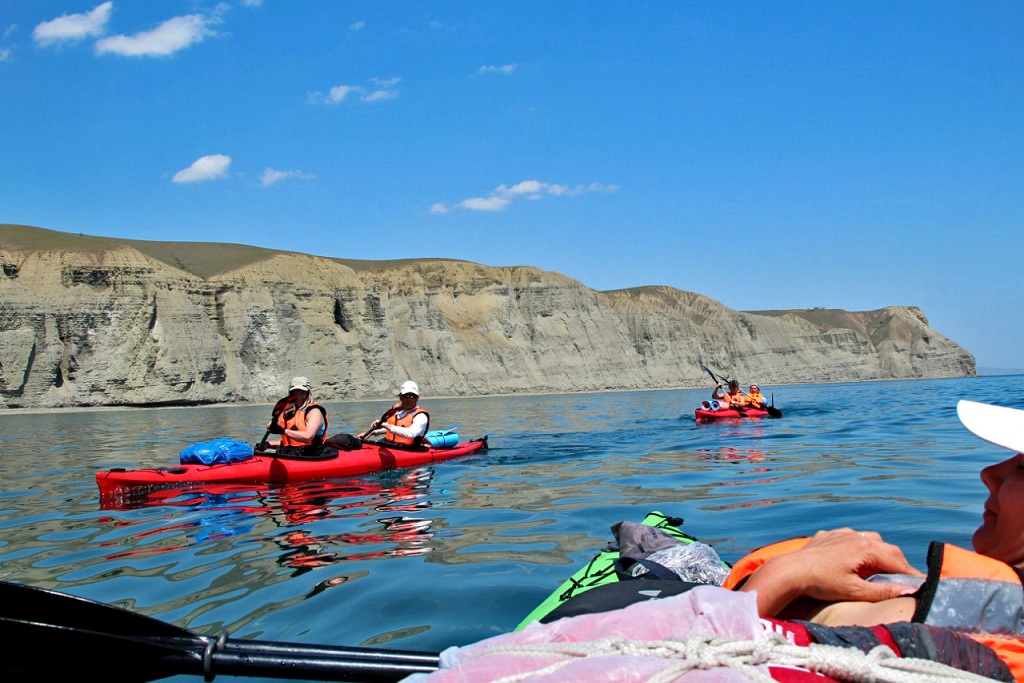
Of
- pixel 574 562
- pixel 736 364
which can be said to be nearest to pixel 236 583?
pixel 574 562

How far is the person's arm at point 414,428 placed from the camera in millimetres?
12070

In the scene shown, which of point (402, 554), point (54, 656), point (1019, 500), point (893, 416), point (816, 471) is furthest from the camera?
point (893, 416)

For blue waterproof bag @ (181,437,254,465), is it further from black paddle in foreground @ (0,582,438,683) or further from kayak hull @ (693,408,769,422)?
kayak hull @ (693,408,769,422)

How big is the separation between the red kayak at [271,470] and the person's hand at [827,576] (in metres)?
8.17

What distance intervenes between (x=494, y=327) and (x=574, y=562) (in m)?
59.6

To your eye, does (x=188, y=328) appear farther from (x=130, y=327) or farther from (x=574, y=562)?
(x=574, y=562)

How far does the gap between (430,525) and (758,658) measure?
212 inches

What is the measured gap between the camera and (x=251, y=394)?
158 feet

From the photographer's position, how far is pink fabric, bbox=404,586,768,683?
1962 millimetres

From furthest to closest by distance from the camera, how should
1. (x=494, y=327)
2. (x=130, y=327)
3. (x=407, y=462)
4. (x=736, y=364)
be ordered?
(x=736, y=364) < (x=494, y=327) < (x=130, y=327) < (x=407, y=462)

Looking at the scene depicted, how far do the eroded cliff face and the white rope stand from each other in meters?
45.9

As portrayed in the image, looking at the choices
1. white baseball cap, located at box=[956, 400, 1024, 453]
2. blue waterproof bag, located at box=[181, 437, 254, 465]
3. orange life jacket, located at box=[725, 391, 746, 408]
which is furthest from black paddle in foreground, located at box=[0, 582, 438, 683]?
orange life jacket, located at box=[725, 391, 746, 408]

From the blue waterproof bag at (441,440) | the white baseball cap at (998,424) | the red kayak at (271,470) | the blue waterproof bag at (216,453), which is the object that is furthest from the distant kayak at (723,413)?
the white baseball cap at (998,424)

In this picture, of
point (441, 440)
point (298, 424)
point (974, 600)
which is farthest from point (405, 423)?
point (974, 600)
